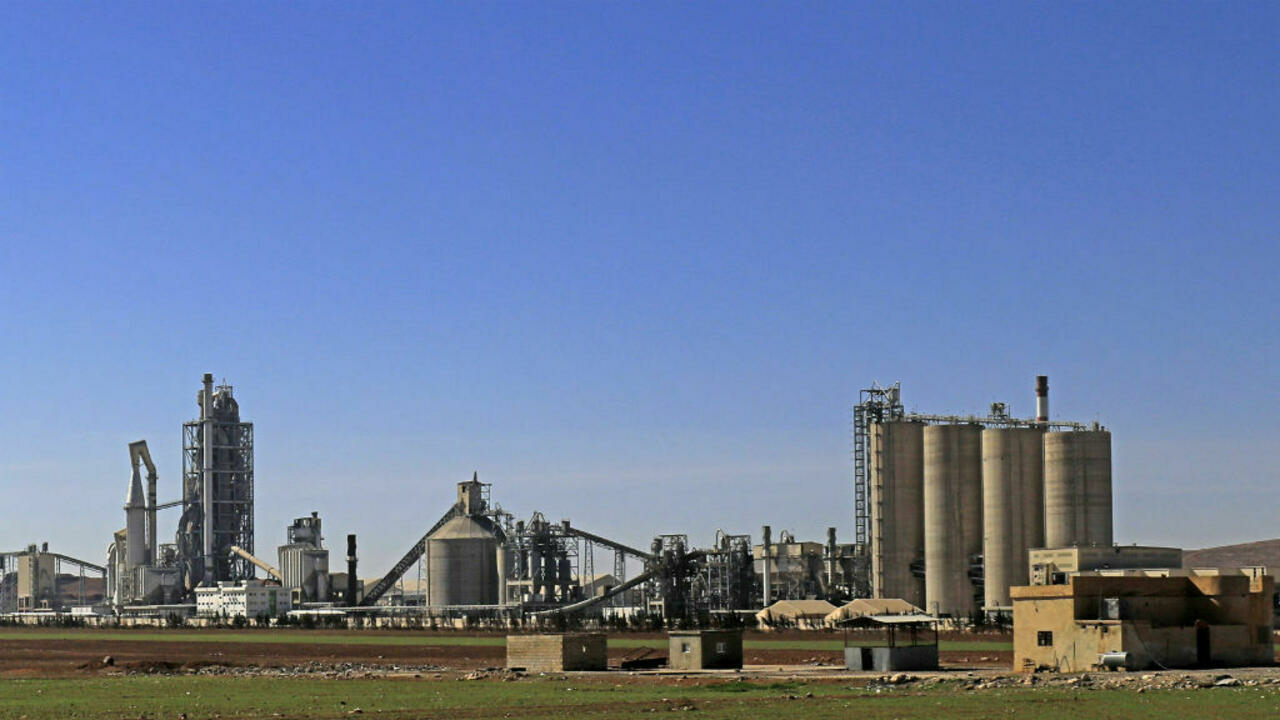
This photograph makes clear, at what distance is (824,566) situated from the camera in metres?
153

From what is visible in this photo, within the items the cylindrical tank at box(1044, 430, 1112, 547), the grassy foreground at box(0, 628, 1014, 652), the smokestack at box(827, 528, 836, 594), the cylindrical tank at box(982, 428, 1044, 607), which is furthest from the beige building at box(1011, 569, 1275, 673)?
the smokestack at box(827, 528, 836, 594)

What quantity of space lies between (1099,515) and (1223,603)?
6369cm

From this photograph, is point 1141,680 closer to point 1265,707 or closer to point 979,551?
point 1265,707

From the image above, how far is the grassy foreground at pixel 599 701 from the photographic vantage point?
1810 inches

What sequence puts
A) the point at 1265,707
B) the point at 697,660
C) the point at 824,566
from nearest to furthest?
the point at 1265,707
the point at 697,660
the point at 824,566

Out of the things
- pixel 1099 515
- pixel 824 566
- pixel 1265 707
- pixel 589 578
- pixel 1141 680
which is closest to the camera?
pixel 1265 707

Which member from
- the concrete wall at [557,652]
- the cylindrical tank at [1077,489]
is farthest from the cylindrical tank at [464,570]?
the concrete wall at [557,652]

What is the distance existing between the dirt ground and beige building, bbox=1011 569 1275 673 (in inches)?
255

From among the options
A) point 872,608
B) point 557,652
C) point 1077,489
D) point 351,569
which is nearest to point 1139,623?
point 557,652

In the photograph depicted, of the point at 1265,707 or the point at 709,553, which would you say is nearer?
the point at 1265,707

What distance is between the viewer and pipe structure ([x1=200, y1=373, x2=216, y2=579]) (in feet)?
622

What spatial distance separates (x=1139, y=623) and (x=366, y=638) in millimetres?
75176

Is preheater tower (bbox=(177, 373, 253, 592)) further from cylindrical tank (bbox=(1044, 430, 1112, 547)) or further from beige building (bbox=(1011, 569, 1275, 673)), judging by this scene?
beige building (bbox=(1011, 569, 1275, 673))

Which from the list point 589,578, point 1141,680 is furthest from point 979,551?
point 1141,680
